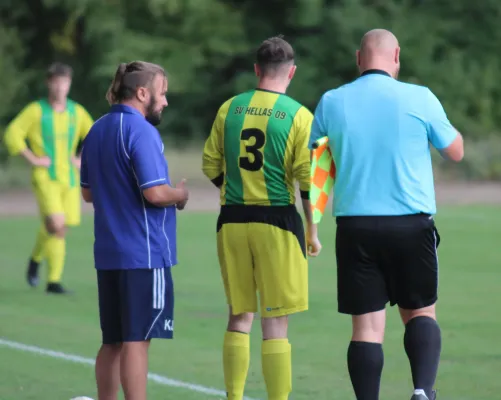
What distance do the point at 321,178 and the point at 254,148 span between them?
0.43 m

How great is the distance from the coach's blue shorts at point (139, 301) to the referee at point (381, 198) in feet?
2.98

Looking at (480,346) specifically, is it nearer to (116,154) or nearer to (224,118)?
(224,118)

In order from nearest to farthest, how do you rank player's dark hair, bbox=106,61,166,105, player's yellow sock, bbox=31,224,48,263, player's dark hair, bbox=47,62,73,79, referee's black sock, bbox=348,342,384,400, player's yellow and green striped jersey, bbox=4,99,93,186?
player's dark hair, bbox=106,61,166,105 < referee's black sock, bbox=348,342,384,400 < player's dark hair, bbox=47,62,73,79 < player's yellow and green striped jersey, bbox=4,99,93,186 < player's yellow sock, bbox=31,224,48,263

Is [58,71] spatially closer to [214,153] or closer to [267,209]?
[214,153]

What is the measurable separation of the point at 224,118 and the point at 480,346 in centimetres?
353

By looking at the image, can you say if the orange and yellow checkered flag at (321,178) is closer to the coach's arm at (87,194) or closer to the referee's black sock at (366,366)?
the referee's black sock at (366,366)

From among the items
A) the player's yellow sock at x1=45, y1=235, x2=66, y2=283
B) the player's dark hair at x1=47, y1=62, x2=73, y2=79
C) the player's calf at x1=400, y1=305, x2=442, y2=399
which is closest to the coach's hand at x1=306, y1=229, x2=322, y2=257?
the player's calf at x1=400, y1=305, x2=442, y2=399

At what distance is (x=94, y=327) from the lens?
10812mm

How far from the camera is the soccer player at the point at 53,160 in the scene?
514 inches

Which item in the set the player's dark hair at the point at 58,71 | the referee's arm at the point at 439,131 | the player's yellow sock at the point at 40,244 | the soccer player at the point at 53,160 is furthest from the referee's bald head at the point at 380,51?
the player's yellow sock at the point at 40,244

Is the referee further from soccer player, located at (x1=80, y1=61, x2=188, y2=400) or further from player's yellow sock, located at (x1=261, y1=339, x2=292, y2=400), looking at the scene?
soccer player, located at (x1=80, y1=61, x2=188, y2=400)

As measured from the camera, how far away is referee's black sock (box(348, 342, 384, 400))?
6.72 m

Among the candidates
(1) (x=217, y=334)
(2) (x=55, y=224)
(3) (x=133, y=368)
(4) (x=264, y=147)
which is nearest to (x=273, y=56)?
(4) (x=264, y=147)

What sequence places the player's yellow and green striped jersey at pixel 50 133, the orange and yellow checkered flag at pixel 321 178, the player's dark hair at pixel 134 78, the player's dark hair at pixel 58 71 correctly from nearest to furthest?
the player's dark hair at pixel 134 78 → the orange and yellow checkered flag at pixel 321 178 → the player's dark hair at pixel 58 71 → the player's yellow and green striped jersey at pixel 50 133
